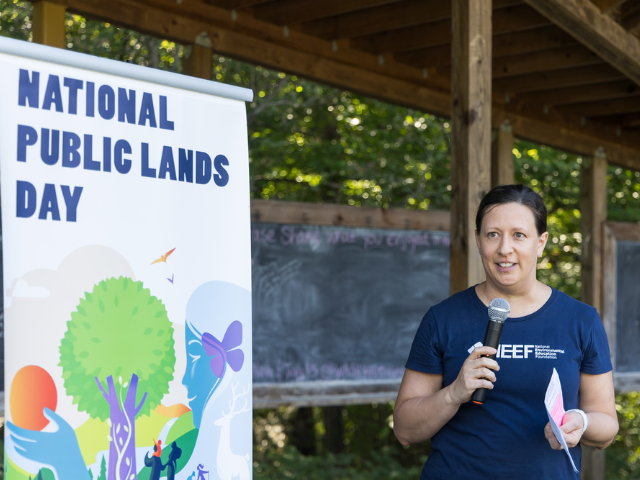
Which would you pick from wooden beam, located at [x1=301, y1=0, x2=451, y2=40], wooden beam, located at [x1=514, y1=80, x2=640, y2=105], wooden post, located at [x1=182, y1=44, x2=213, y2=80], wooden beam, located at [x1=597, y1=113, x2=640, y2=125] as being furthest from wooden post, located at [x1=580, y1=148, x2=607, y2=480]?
wooden post, located at [x1=182, y1=44, x2=213, y2=80]

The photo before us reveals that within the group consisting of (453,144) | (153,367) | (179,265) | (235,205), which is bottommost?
(153,367)

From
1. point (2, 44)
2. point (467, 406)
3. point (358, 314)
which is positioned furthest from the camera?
point (358, 314)

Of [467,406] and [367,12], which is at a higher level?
[367,12]

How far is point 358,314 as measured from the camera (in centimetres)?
473

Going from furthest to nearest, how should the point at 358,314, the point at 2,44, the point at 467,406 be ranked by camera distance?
the point at 358,314 → the point at 467,406 → the point at 2,44

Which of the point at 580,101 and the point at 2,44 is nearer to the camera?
the point at 2,44

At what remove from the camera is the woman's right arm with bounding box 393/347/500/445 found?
169 cm

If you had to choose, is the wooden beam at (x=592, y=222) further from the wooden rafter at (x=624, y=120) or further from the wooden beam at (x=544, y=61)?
the wooden beam at (x=544, y=61)

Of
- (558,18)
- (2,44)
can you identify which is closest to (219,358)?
(2,44)

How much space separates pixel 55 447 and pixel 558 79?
4.58 m

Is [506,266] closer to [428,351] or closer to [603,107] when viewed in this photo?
[428,351]

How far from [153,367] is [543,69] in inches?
158

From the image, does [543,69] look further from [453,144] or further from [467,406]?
[467,406]

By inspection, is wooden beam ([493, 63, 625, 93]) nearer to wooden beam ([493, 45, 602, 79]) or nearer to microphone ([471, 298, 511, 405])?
wooden beam ([493, 45, 602, 79])
